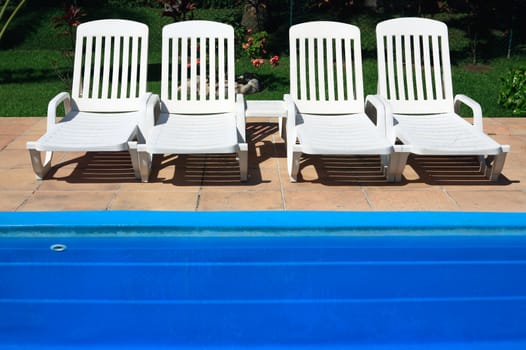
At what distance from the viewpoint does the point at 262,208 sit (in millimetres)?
5387

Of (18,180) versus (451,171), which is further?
(451,171)

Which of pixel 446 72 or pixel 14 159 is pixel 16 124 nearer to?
pixel 14 159

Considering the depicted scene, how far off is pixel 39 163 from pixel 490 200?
4004 millimetres

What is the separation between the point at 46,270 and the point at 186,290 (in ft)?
3.43

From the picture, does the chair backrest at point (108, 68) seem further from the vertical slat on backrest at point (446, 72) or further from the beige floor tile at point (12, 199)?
the vertical slat on backrest at point (446, 72)

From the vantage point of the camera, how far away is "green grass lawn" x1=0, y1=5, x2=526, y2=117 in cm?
962

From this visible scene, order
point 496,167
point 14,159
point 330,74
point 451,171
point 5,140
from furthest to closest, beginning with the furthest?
1. point 5,140
2. point 330,74
3. point 14,159
4. point 451,171
5. point 496,167

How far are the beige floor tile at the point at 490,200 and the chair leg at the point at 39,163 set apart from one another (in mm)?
3700

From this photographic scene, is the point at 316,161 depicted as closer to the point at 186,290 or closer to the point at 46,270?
the point at 186,290

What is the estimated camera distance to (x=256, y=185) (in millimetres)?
5977

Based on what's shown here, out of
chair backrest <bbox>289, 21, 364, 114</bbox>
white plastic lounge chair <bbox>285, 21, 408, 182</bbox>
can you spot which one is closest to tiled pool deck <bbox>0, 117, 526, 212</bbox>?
white plastic lounge chair <bbox>285, 21, 408, 182</bbox>

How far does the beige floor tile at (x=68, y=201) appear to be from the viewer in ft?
17.6

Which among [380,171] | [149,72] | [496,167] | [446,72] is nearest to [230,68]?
[380,171]

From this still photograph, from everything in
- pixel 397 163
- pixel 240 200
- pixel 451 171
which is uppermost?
pixel 397 163
